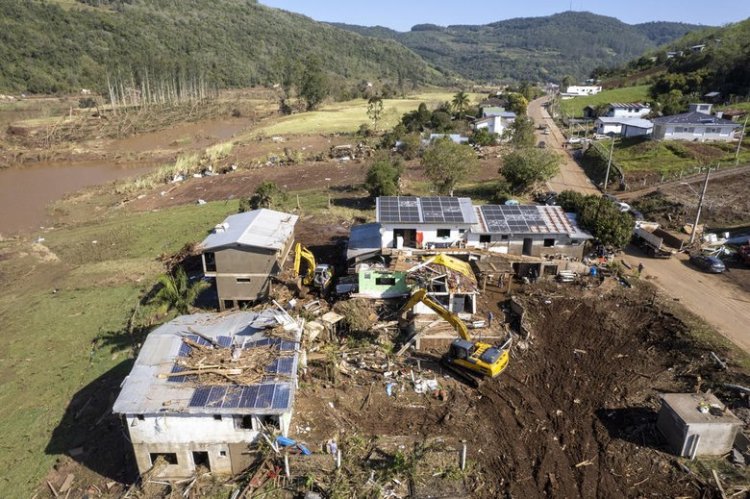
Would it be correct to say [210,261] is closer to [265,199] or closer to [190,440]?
[190,440]

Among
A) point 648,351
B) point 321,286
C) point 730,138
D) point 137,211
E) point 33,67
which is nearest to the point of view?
point 648,351

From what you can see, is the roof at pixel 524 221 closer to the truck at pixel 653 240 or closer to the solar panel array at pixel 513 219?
the solar panel array at pixel 513 219

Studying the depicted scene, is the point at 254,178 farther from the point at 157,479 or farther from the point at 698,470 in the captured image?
the point at 698,470

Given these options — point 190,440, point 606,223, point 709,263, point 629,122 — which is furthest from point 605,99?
point 190,440

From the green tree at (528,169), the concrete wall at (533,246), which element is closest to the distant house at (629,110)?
the green tree at (528,169)

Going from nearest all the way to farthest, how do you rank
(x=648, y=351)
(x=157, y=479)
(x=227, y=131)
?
(x=157, y=479)
(x=648, y=351)
(x=227, y=131)

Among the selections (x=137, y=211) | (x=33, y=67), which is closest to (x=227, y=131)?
(x=137, y=211)
